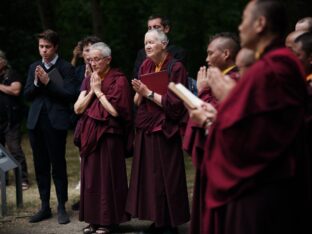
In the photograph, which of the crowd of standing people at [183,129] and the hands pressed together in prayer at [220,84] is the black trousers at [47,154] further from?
the hands pressed together in prayer at [220,84]

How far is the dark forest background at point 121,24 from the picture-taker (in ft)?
68.0

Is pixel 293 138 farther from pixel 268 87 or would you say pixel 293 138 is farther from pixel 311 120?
pixel 311 120

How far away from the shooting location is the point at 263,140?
377 centimetres

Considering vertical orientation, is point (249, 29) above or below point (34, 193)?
above

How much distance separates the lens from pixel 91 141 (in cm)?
736

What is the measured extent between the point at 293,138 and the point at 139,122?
347 centimetres

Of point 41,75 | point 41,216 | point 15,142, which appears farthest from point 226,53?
point 15,142

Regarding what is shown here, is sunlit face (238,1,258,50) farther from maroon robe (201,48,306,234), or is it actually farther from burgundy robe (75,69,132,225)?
burgundy robe (75,69,132,225)

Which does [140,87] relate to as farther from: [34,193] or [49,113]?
[34,193]

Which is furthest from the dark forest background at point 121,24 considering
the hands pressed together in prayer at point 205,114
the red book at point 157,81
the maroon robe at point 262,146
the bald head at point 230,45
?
the maroon robe at point 262,146

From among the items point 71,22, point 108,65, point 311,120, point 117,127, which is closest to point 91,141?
point 117,127

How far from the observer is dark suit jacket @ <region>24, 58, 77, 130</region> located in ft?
25.6

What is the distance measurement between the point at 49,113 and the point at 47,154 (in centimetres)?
56

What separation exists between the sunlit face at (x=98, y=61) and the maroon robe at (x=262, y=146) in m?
3.44
